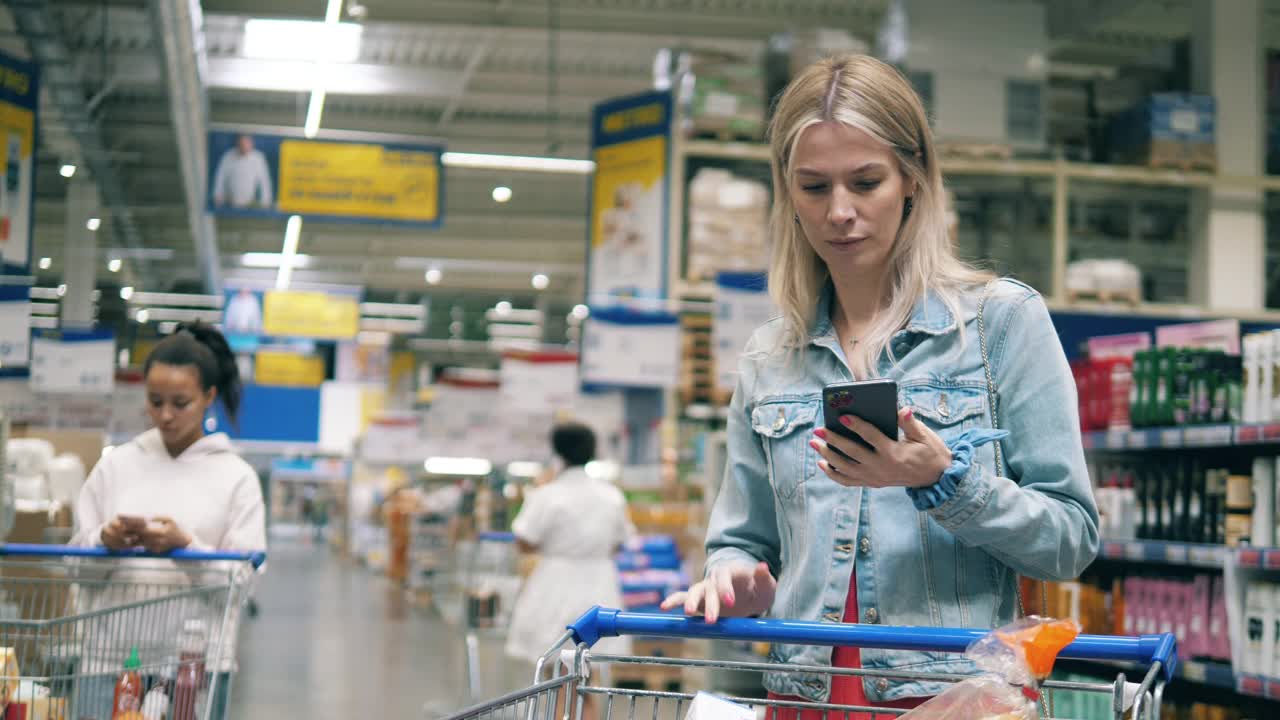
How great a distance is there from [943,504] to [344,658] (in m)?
10.8

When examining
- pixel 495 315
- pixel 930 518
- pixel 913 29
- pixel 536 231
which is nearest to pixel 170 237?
pixel 536 231

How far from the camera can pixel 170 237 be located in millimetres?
23672

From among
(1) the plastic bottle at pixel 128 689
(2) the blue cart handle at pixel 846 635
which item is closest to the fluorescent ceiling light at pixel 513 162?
(1) the plastic bottle at pixel 128 689

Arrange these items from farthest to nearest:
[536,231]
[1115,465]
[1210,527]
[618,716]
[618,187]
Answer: [536,231] < [618,187] < [618,716] < [1115,465] < [1210,527]

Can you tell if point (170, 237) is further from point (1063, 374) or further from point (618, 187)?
point (1063, 374)

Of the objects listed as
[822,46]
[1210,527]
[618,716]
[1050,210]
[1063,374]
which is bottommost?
[618,716]

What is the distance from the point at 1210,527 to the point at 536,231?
18606 mm

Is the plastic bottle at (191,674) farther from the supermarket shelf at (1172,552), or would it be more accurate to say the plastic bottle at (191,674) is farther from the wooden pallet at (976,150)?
the wooden pallet at (976,150)

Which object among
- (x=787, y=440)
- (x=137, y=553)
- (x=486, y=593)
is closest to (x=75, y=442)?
(x=486, y=593)

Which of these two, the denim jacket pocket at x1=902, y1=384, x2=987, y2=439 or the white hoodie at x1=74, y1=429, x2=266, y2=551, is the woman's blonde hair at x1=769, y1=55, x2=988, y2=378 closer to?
the denim jacket pocket at x1=902, y1=384, x2=987, y2=439

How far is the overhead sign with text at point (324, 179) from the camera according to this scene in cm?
1186

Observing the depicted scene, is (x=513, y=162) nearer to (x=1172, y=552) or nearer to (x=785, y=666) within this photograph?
(x=1172, y=552)

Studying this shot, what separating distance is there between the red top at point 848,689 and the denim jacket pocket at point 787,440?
0.53ft

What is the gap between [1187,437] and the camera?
16.9 ft
